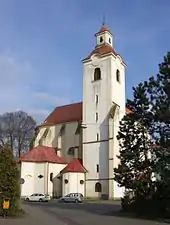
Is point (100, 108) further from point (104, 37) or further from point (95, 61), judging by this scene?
point (104, 37)

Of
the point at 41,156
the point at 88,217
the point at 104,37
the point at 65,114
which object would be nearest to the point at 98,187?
the point at 41,156

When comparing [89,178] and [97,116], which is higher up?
[97,116]

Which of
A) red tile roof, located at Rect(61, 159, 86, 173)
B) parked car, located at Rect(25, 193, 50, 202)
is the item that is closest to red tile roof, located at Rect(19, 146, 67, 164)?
red tile roof, located at Rect(61, 159, 86, 173)

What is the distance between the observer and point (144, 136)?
2944 centimetres

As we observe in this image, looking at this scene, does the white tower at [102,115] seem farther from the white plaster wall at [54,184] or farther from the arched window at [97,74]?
the white plaster wall at [54,184]

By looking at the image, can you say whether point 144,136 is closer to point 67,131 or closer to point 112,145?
point 112,145

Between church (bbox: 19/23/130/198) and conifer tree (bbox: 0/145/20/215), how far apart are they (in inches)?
1378

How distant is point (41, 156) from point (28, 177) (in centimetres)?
398

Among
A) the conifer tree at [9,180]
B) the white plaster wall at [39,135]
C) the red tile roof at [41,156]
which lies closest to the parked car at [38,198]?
the red tile roof at [41,156]

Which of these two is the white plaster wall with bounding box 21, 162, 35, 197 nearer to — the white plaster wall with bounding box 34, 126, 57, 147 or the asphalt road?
the white plaster wall with bounding box 34, 126, 57, 147

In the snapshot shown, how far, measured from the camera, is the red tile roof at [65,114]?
232 feet

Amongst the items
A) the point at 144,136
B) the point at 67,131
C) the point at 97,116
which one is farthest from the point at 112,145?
the point at 144,136

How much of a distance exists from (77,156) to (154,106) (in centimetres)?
3962

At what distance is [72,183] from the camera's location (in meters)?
61.0
